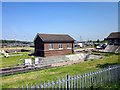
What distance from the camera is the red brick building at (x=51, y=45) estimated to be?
3697cm

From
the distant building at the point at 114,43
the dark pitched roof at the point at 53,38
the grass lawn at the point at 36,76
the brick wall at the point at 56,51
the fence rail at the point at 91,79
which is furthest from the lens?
the distant building at the point at 114,43

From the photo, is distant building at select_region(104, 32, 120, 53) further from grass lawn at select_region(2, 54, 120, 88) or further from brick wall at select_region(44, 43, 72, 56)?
grass lawn at select_region(2, 54, 120, 88)

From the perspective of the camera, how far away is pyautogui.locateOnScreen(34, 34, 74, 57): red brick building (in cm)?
3697

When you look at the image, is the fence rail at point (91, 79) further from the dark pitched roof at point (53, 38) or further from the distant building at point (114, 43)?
the distant building at point (114, 43)

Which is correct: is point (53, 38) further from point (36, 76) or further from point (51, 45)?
point (36, 76)

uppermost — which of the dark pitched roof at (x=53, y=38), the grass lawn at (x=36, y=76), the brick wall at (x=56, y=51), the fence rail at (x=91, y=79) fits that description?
the dark pitched roof at (x=53, y=38)

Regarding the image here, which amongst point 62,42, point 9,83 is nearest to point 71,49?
point 62,42

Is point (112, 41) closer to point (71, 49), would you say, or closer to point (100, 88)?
point (71, 49)

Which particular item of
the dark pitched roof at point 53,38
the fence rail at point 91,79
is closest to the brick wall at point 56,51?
the dark pitched roof at point 53,38

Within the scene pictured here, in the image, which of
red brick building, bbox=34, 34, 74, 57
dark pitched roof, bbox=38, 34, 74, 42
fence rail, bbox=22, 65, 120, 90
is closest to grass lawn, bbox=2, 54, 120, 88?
fence rail, bbox=22, 65, 120, 90

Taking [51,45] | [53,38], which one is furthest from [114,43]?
[51,45]

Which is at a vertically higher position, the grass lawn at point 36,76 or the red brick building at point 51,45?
the red brick building at point 51,45

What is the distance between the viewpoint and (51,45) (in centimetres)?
3784

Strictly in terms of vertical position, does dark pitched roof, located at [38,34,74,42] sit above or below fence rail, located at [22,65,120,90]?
above
